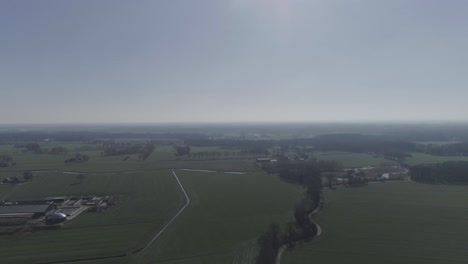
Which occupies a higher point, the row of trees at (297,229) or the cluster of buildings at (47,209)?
the row of trees at (297,229)

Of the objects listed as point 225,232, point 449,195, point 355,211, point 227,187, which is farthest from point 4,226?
point 449,195

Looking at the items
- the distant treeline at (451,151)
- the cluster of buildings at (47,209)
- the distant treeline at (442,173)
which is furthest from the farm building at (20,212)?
the distant treeline at (451,151)

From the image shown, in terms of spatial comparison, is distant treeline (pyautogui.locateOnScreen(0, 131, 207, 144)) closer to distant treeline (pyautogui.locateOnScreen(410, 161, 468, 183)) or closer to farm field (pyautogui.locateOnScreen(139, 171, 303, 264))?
farm field (pyautogui.locateOnScreen(139, 171, 303, 264))

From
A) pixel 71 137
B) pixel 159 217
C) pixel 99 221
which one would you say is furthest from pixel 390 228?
pixel 71 137

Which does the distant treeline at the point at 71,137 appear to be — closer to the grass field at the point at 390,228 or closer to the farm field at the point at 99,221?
the farm field at the point at 99,221

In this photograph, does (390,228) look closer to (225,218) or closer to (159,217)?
(225,218)

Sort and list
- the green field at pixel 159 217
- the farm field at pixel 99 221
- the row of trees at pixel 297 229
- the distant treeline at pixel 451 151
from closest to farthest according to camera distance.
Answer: the row of trees at pixel 297 229
the green field at pixel 159 217
the farm field at pixel 99 221
the distant treeline at pixel 451 151

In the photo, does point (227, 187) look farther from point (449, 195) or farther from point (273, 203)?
point (449, 195)
